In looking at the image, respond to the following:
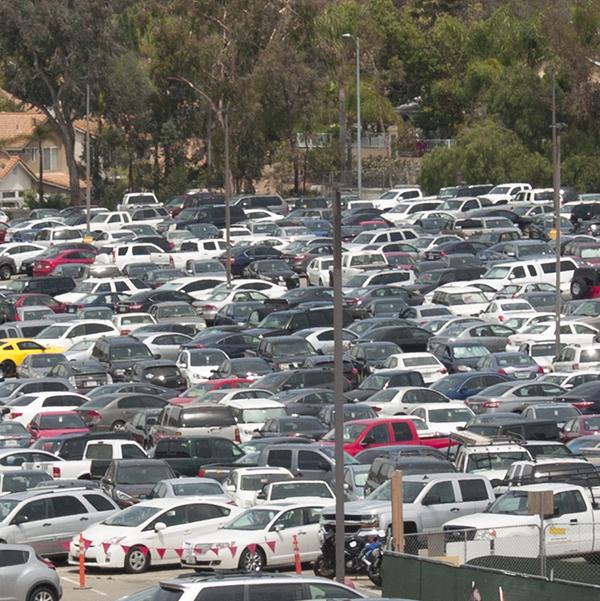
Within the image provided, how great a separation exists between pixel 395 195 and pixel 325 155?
11960mm

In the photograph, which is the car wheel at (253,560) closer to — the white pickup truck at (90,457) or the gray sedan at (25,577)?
the gray sedan at (25,577)

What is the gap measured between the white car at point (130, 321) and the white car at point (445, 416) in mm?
14803

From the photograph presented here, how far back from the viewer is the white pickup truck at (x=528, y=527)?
74.4 feet

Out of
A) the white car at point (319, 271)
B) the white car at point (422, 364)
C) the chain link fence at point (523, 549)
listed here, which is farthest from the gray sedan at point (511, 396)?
the white car at point (319, 271)

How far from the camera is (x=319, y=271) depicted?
57.1 m

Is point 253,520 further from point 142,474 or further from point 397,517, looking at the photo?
point 142,474

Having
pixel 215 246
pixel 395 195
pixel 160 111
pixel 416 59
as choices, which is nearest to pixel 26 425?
pixel 215 246

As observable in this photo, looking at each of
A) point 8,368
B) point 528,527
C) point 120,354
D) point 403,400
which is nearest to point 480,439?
point 403,400

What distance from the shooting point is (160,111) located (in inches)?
3765

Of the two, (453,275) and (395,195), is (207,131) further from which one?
(453,275)

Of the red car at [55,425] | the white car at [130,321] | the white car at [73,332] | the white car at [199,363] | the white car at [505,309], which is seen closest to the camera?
the red car at [55,425]

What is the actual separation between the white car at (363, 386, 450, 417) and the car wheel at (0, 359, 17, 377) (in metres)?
12.7

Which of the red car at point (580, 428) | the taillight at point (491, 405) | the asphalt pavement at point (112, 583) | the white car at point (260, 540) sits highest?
the taillight at point (491, 405)

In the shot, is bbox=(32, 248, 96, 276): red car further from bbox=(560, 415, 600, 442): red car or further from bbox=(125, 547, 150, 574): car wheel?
bbox=(125, 547, 150, 574): car wheel
